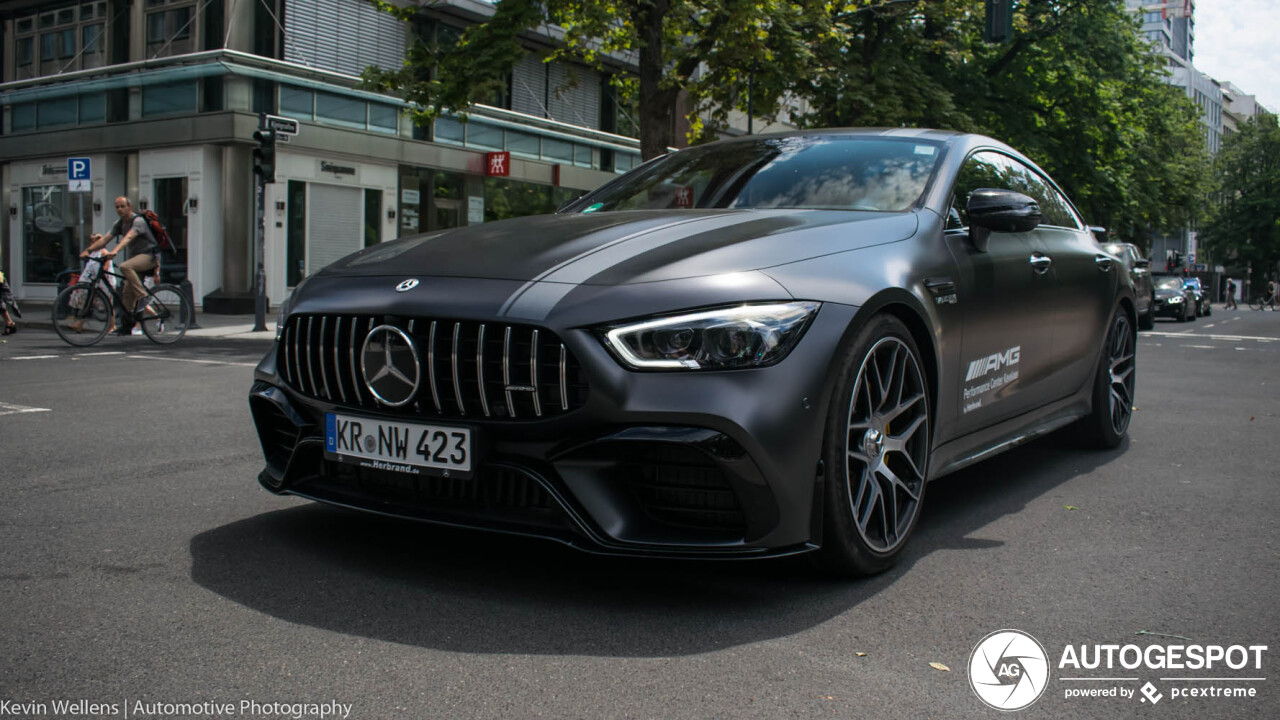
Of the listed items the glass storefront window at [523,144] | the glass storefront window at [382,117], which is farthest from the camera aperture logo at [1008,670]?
the glass storefront window at [523,144]

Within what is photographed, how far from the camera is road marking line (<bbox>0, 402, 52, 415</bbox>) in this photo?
733cm

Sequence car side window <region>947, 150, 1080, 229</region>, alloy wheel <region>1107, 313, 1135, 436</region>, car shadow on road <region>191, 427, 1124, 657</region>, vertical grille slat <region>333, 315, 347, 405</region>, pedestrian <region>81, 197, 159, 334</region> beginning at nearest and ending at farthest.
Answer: car shadow on road <region>191, 427, 1124, 657</region>, vertical grille slat <region>333, 315, 347, 405</region>, car side window <region>947, 150, 1080, 229</region>, alloy wheel <region>1107, 313, 1135, 436</region>, pedestrian <region>81, 197, 159, 334</region>

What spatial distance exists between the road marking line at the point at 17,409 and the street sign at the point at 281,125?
32.1 feet

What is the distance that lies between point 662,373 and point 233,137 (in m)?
21.7

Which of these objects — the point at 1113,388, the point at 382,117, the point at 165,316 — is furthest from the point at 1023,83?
the point at 1113,388

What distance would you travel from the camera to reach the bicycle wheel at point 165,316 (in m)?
14.2

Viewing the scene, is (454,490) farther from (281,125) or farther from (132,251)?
(281,125)

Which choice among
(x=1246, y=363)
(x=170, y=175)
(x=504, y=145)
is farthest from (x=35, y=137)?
(x=1246, y=363)

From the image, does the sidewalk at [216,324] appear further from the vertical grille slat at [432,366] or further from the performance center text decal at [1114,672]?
the performance center text decal at [1114,672]

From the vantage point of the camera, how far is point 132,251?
563 inches

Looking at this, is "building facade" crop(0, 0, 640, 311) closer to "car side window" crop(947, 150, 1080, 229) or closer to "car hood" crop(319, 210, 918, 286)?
"car side window" crop(947, 150, 1080, 229)

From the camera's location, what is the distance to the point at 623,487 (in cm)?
316

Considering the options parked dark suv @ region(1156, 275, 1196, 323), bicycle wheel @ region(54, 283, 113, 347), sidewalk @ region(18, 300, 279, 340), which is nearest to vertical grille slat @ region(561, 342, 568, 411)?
bicycle wheel @ region(54, 283, 113, 347)

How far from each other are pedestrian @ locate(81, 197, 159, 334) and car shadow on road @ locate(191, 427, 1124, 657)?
10.7 m
